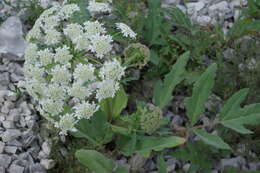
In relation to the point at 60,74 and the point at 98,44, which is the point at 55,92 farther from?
the point at 98,44

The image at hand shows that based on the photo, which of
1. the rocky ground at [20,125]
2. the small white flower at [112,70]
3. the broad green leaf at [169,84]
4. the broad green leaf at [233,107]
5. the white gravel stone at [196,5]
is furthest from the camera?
the white gravel stone at [196,5]

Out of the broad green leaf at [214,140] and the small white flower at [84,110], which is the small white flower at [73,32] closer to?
the small white flower at [84,110]

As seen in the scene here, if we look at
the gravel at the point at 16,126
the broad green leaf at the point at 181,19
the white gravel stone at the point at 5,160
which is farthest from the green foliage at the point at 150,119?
the broad green leaf at the point at 181,19

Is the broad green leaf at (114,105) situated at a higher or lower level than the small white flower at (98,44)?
lower

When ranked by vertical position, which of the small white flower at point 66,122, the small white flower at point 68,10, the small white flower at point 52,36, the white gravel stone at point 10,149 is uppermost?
the small white flower at point 68,10

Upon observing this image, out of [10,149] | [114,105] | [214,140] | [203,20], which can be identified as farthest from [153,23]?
[10,149]

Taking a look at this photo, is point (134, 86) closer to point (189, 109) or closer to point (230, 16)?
point (189, 109)

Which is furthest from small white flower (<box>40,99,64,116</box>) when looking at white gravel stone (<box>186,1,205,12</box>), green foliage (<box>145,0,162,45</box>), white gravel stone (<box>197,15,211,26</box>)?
white gravel stone (<box>186,1,205,12</box>)
